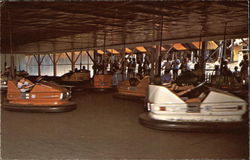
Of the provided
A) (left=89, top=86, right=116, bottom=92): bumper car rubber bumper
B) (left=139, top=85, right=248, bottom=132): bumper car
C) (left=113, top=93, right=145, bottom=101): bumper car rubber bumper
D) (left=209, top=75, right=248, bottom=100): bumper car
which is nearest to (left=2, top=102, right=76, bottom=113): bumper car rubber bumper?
(left=113, top=93, right=145, bottom=101): bumper car rubber bumper

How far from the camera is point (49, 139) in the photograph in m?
2.42

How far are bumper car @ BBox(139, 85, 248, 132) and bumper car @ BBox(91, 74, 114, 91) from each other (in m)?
3.78

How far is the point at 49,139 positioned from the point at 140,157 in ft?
3.25

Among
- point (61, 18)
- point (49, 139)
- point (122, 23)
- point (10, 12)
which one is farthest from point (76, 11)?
point (49, 139)

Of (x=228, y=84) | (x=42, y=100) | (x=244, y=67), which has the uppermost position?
(x=244, y=67)

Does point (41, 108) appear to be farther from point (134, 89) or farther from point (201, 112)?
point (201, 112)

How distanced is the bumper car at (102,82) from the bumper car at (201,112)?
3.78m

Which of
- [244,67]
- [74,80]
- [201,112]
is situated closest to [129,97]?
[201,112]

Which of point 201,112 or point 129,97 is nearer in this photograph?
point 201,112

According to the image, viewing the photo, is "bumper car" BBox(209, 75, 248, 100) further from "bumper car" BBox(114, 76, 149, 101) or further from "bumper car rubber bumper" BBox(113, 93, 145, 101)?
"bumper car rubber bumper" BBox(113, 93, 145, 101)

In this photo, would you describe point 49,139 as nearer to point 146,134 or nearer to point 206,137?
point 146,134

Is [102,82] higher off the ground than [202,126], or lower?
higher

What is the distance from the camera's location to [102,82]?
6496 mm

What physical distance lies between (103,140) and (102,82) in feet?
13.6
